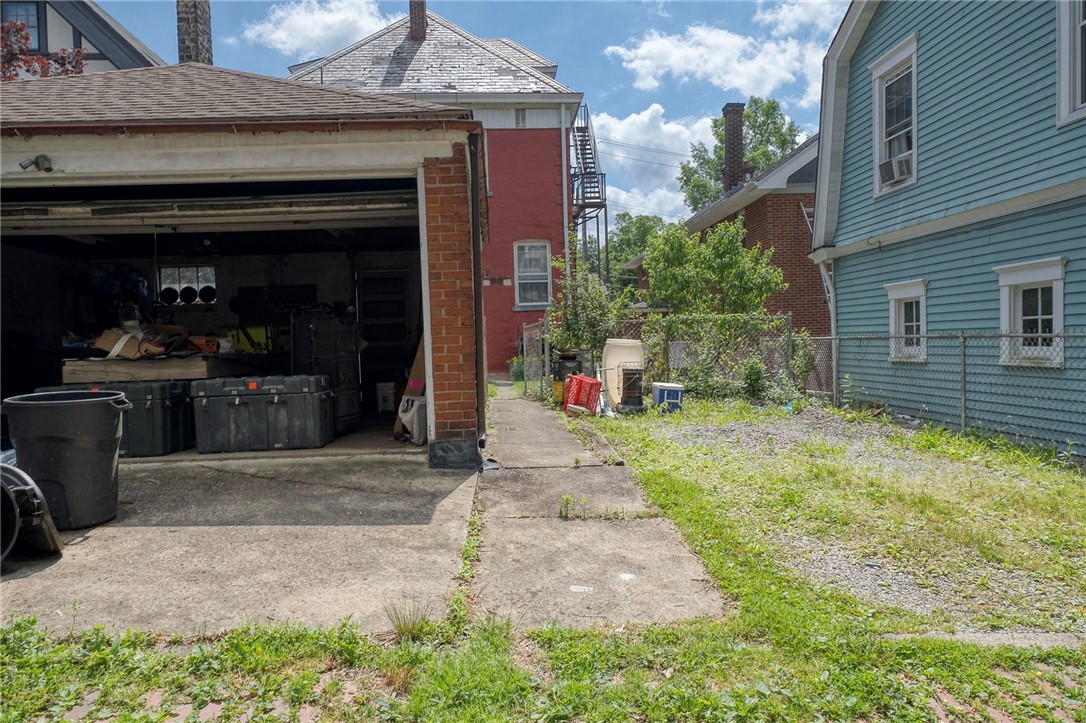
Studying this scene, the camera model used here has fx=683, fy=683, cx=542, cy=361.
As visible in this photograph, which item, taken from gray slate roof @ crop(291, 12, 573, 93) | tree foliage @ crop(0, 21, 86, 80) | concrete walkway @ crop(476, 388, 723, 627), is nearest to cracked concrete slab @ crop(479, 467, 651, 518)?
concrete walkway @ crop(476, 388, 723, 627)

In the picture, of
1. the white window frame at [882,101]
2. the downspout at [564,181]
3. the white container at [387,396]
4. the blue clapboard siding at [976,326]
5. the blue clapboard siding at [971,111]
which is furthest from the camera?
the downspout at [564,181]

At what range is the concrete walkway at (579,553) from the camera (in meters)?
3.51

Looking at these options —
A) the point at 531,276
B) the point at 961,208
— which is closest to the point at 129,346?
the point at 961,208

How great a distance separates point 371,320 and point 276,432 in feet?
15.5

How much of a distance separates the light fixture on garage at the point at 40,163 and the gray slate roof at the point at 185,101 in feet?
1.10

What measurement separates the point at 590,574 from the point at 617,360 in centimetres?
824

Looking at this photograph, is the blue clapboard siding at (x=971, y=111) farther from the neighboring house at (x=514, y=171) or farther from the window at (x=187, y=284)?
the window at (x=187, y=284)

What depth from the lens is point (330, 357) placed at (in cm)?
848

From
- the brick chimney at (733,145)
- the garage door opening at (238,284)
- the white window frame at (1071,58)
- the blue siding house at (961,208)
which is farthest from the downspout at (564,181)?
the white window frame at (1071,58)

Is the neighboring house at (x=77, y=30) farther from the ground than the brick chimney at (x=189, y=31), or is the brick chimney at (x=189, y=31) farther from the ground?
the neighboring house at (x=77, y=30)

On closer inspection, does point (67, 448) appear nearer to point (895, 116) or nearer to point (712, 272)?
point (895, 116)

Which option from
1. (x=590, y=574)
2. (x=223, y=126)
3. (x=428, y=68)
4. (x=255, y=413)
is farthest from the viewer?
(x=428, y=68)

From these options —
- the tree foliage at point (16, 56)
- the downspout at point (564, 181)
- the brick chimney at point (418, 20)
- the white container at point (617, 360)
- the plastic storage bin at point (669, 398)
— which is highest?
the brick chimney at point (418, 20)

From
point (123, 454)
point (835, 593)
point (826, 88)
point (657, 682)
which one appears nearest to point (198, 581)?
point (657, 682)
